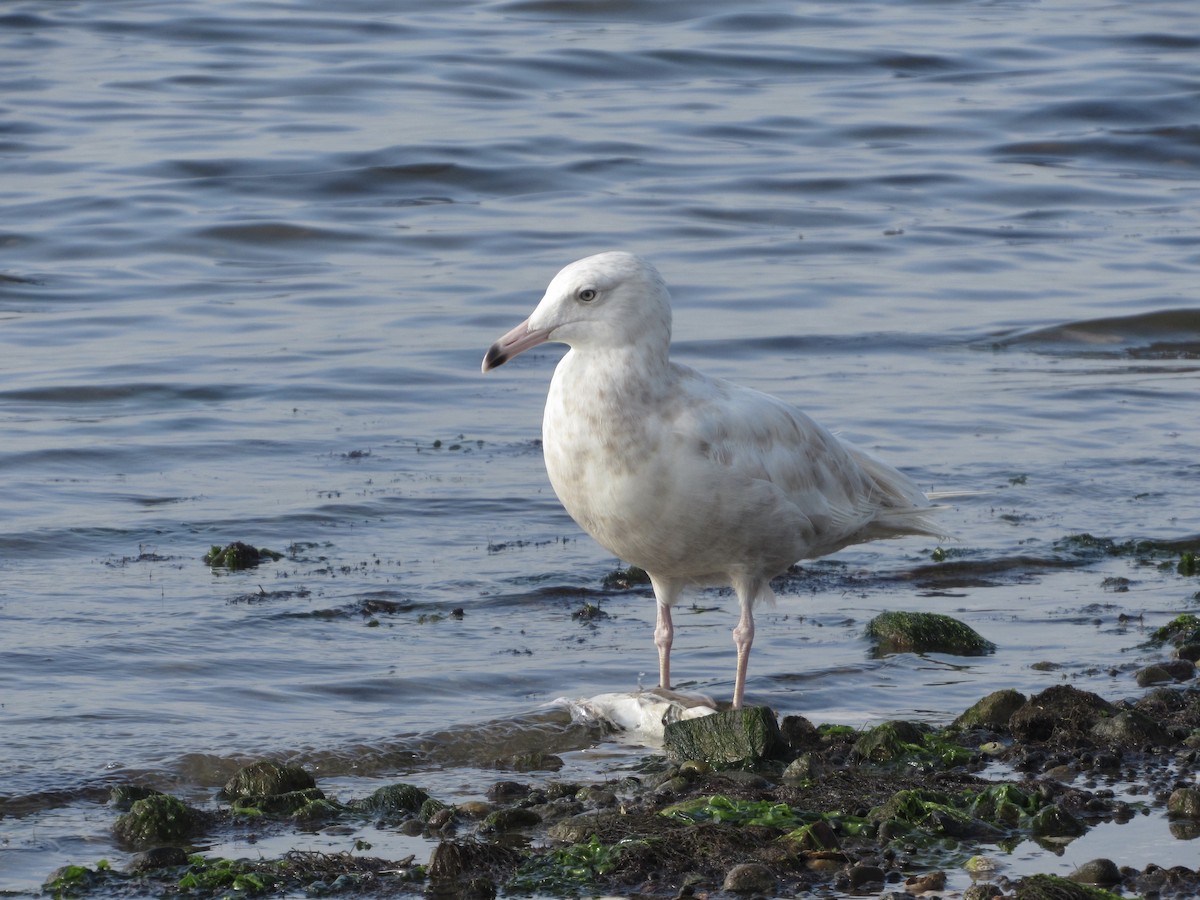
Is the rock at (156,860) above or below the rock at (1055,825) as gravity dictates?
below

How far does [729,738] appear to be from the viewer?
6.75 metres

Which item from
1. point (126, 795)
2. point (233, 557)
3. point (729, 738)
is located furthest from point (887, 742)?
point (233, 557)

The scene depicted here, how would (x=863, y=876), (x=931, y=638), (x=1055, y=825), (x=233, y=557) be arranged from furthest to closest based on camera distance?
(x=233, y=557) → (x=931, y=638) → (x=1055, y=825) → (x=863, y=876)

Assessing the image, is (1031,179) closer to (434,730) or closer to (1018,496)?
(1018,496)

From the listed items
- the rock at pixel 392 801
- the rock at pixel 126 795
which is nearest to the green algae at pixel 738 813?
the rock at pixel 392 801

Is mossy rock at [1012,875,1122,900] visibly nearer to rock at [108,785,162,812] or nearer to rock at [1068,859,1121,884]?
rock at [1068,859,1121,884]

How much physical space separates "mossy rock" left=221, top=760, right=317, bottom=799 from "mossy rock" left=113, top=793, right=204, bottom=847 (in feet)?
1.10

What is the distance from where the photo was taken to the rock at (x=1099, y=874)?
5184 millimetres

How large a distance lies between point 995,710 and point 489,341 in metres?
7.76

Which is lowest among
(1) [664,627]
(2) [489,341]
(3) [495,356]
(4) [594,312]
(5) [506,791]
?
(5) [506,791]

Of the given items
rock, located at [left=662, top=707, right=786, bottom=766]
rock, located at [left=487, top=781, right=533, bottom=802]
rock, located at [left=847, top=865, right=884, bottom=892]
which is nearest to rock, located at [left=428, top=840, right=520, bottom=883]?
rock, located at [left=487, top=781, right=533, bottom=802]

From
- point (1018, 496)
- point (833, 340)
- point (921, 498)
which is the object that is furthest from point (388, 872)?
point (833, 340)

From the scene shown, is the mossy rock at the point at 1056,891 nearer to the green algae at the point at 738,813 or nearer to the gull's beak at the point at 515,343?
the green algae at the point at 738,813

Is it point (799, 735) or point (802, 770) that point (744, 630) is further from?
point (802, 770)
